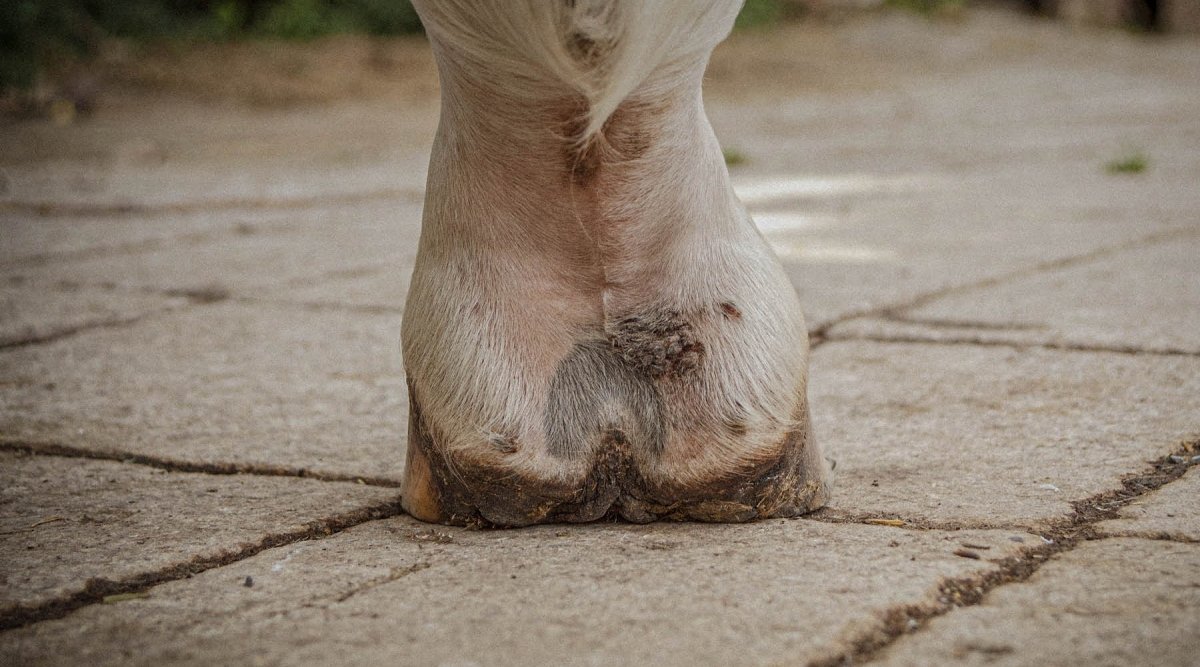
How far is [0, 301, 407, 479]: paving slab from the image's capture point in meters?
1.61

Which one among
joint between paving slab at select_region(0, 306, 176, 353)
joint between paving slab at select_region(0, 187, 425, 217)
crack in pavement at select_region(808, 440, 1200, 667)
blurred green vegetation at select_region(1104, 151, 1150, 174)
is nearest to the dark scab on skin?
crack in pavement at select_region(808, 440, 1200, 667)

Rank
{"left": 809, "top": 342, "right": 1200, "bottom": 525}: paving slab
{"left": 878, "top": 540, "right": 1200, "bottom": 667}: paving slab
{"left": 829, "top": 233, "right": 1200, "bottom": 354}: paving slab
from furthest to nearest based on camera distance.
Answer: {"left": 829, "top": 233, "right": 1200, "bottom": 354}: paving slab → {"left": 809, "top": 342, "right": 1200, "bottom": 525}: paving slab → {"left": 878, "top": 540, "right": 1200, "bottom": 667}: paving slab

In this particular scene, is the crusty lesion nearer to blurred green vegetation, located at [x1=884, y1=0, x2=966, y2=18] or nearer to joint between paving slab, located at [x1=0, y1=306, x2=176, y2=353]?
joint between paving slab, located at [x1=0, y1=306, x2=176, y2=353]

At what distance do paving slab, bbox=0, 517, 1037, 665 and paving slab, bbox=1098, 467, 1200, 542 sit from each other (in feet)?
0.41

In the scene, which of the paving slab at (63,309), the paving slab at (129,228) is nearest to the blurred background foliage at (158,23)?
the paving slab at (129,228)

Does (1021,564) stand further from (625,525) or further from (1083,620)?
(625,525)

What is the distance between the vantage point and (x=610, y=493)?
1259 mm

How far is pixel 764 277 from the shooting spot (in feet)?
4.33

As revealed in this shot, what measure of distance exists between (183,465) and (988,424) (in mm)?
984

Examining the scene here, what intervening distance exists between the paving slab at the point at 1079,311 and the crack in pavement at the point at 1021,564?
566 mm

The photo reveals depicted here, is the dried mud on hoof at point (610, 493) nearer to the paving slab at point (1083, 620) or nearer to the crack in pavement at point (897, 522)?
the crack in pavement at point (897, 522)

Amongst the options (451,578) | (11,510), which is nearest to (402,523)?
(451,578)

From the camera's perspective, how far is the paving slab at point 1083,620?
2.99 ft

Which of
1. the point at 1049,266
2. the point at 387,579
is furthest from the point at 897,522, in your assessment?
the point at 1049,266
